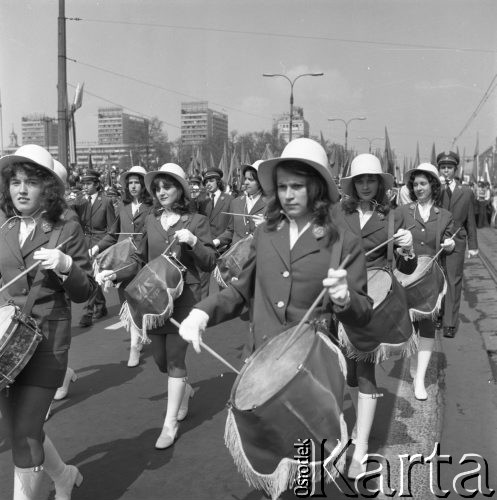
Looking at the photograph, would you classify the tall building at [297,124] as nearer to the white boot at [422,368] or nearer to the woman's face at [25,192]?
the white boot at [422,368]

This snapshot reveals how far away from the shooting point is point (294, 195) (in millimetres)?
3057

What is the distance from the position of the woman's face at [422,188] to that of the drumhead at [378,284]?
190cm

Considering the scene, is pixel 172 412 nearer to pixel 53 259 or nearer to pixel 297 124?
pixel 53 259

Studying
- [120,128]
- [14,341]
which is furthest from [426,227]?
[120,128]

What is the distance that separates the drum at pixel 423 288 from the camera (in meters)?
5.24

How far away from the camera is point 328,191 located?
312 centimetres

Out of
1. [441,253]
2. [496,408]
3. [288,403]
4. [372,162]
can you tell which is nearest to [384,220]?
[372,162]

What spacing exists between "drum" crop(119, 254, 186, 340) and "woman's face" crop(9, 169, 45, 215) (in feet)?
4.31

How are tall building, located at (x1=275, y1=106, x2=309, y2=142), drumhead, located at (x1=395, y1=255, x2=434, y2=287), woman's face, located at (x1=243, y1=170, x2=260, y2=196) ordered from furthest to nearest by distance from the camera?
tall building, located at (x1=275, y1=106, x2=309, y2=142) → woman's face, located at (x1=243, y1=170, x2=260, y2=196) → drumhead, located at (x1=395, y1=255, x2=434, y2=287)

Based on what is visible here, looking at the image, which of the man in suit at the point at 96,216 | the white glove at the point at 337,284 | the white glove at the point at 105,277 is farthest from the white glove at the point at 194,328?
the man in suit at the point at 96,216

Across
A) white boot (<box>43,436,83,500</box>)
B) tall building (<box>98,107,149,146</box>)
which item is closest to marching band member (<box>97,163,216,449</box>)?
→ white boot (<box>43,436,83,500</box>)

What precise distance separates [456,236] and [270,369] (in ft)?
19.1

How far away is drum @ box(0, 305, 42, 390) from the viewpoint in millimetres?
2963

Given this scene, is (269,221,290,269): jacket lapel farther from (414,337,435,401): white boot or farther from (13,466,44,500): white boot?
(414,337,435,401): white boot
